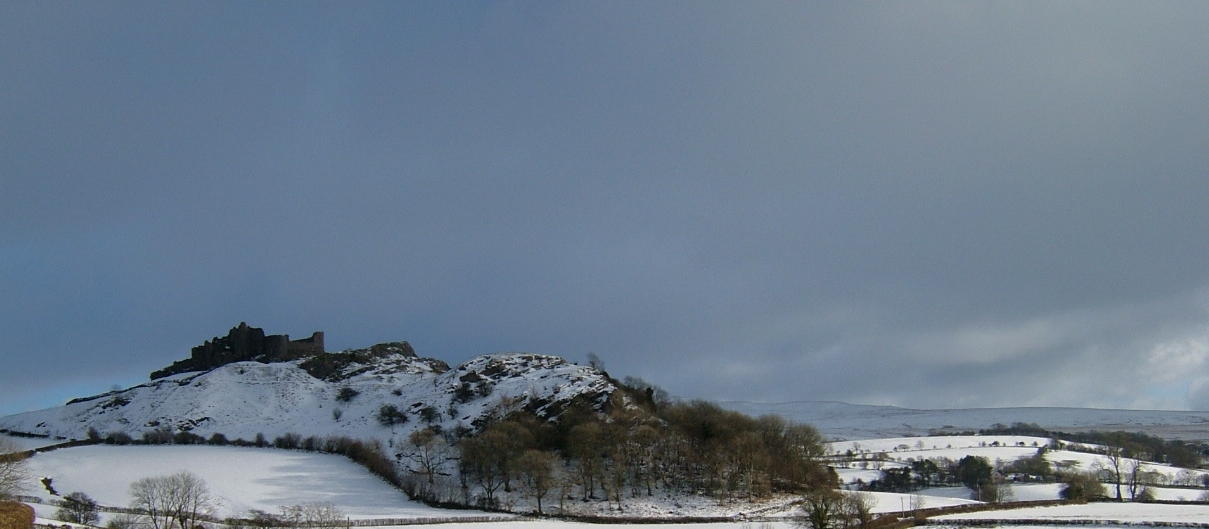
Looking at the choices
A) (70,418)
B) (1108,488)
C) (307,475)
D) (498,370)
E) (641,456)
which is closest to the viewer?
(641,456)

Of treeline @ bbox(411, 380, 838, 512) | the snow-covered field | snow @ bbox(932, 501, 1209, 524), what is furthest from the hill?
snow @ bbox(932, 501, 1209, 524)

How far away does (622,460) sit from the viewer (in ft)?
322

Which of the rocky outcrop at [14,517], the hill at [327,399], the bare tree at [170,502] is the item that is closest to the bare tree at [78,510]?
the bare tree at [170,502]

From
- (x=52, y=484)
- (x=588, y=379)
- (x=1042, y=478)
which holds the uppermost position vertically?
(x=588, y=379)

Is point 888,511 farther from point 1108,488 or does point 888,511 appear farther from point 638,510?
point 1108,488

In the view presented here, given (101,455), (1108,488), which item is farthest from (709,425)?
(101,455)

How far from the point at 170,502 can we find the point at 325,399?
93760mm

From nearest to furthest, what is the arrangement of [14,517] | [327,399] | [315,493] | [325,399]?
[14,517], [315,493], [327,399], [325,399]

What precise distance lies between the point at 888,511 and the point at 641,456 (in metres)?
30.9

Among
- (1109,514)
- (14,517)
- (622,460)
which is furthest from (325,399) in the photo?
(1109,514)

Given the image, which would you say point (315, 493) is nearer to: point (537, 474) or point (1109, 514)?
point (537, 474)

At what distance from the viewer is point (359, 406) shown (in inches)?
6206

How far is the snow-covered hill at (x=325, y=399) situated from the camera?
132750 millimetres

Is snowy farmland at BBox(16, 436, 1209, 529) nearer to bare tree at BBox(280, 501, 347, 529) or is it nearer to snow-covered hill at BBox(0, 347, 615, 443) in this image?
bare tree at BBox(280, 501, 347, 529)
